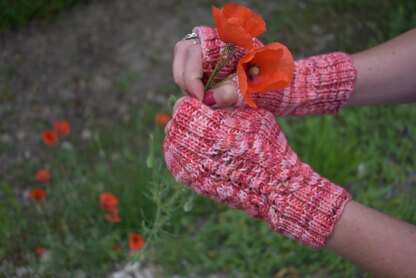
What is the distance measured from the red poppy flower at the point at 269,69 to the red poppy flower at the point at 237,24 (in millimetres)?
33

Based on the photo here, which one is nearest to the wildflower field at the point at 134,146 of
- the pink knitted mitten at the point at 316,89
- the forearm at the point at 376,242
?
the pink knitted mitten at the point at 316,89

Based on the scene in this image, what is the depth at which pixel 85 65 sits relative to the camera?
249cm

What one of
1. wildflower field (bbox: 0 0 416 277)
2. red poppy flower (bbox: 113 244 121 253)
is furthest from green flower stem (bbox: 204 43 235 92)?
red poppy flower (bbox: 113 244 121 253)

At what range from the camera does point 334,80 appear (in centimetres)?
125

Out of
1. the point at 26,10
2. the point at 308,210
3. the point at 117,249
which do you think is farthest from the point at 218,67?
the point at 26,10

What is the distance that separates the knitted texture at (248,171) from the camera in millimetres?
1034

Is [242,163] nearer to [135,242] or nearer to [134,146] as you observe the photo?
[135,242]

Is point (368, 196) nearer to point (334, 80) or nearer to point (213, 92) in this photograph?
point (334, 80)

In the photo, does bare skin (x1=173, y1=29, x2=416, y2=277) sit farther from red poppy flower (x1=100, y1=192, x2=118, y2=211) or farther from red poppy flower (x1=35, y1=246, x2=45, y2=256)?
red poppy flower (x1=35, y1=246, x2=45, y2=256)

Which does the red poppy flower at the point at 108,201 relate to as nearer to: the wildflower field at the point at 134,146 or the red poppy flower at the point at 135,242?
the wildflower field at the point at 134,146

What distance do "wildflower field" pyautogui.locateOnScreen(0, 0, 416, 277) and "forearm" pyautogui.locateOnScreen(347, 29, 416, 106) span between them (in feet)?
1.51

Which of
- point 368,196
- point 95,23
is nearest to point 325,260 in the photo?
point 368,196

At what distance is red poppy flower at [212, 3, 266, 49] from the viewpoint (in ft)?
3.00

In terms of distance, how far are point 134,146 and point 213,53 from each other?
115cm
